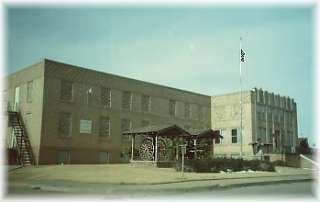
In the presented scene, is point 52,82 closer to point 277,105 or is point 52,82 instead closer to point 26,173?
point 26,173

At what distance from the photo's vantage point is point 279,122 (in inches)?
2367

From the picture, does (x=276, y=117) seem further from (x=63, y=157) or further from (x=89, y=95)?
(x=63, y=157)

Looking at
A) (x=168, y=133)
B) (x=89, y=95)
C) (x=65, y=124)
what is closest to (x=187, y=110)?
(x=89, y=95)

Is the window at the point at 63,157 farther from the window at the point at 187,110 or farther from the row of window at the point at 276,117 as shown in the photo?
the row of window at the point at 276,117

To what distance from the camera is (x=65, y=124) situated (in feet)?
128

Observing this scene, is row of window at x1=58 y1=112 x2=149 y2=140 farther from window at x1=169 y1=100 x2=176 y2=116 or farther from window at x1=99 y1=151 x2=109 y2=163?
window at x1=169 y1=100 x2=176 y2=116

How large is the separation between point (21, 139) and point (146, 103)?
15585mm

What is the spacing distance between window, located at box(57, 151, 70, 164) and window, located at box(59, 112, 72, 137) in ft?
5.67

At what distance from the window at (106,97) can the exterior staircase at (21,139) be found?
8535 millimetres

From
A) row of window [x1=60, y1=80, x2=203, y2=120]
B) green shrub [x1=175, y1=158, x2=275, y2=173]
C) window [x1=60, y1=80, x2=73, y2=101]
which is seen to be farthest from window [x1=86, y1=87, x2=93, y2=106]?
green shrub [x1=175, y1=158, x2=275, y2=173]

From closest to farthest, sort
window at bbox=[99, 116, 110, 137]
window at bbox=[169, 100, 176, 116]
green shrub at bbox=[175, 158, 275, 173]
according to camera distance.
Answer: green shrub at bbox=[175, 158, 275, 173] → window at bbox=[99, 116, 110, 137] → window at bbox=[169, 100, 176, 116]

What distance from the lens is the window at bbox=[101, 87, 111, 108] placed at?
43.1 meters

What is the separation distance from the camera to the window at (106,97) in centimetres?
4313

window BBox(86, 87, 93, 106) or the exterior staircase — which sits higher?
window BBox(86, 87, 93, 106)
